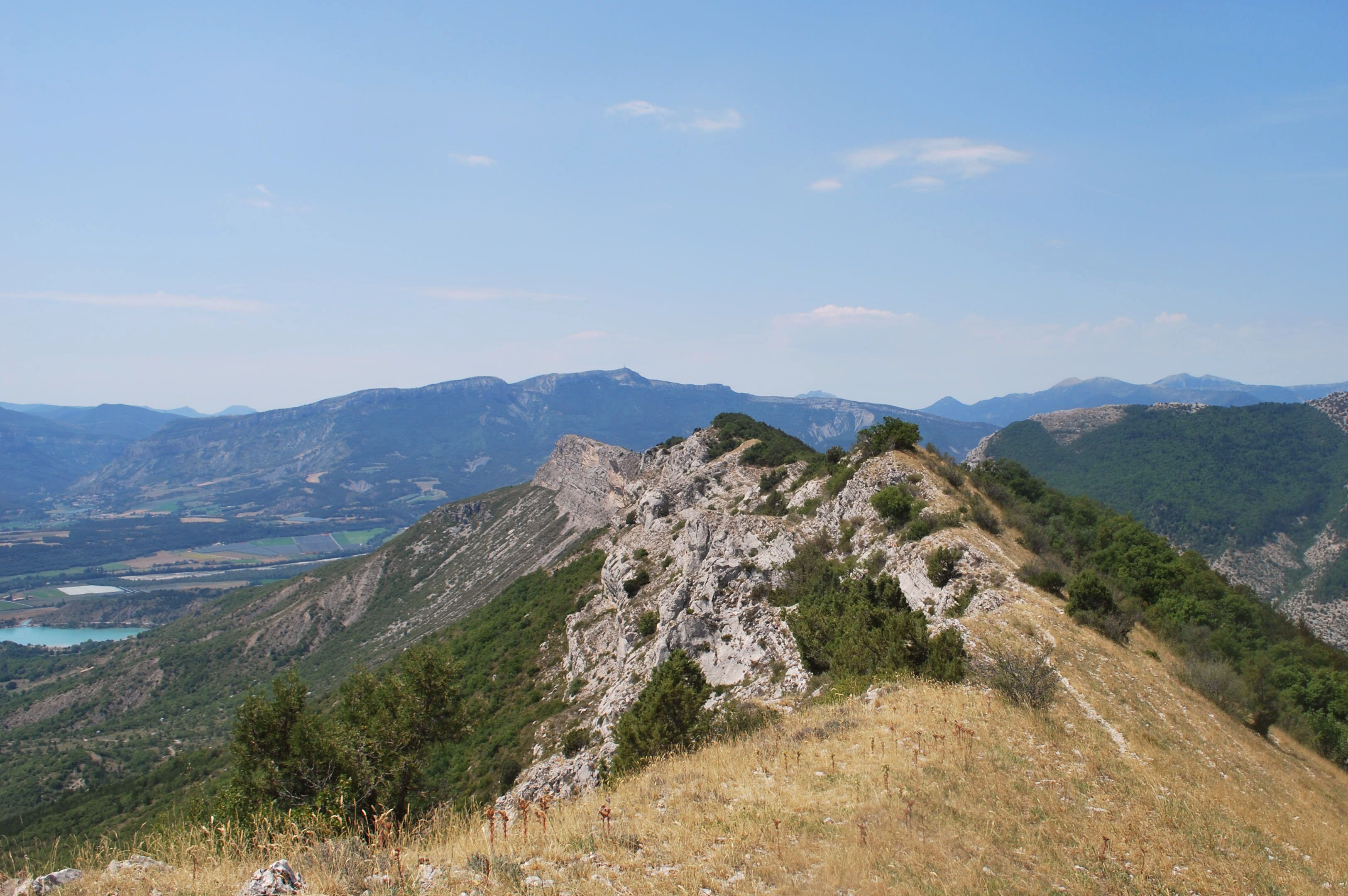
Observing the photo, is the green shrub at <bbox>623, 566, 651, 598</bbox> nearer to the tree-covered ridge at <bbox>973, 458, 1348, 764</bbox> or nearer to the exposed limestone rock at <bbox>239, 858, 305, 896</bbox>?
the tree-covered ridge at <bbox>973, 458, 1348, 764</bbox>

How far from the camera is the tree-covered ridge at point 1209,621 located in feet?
96.1

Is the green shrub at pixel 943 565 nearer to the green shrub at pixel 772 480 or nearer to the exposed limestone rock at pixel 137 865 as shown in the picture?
the green shrub at pixel 772 480

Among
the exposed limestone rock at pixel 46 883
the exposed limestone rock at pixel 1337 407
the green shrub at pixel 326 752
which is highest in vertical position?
the exposed limestone rock at pixel 1337 407

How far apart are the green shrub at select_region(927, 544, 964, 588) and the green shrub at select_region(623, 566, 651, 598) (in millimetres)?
24162

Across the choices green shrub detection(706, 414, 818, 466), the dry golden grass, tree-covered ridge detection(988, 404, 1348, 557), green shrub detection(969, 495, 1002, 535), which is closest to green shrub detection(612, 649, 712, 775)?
the dry golden grass

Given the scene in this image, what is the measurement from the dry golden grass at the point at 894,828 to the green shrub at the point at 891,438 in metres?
29.3

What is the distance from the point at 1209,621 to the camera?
4066cm

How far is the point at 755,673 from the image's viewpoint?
105 ft

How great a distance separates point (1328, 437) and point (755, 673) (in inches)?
8364

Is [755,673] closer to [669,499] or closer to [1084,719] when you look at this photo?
[1084,719]

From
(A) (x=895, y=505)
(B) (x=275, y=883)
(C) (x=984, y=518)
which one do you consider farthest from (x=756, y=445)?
(B) (x=275, y=883)

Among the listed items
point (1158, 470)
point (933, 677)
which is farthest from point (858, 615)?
point (1158, 470)

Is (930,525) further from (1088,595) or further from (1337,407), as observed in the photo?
(1337,407)

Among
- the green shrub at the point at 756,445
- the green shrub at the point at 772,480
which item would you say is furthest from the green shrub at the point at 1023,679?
the green shrub at the point at 756,445
